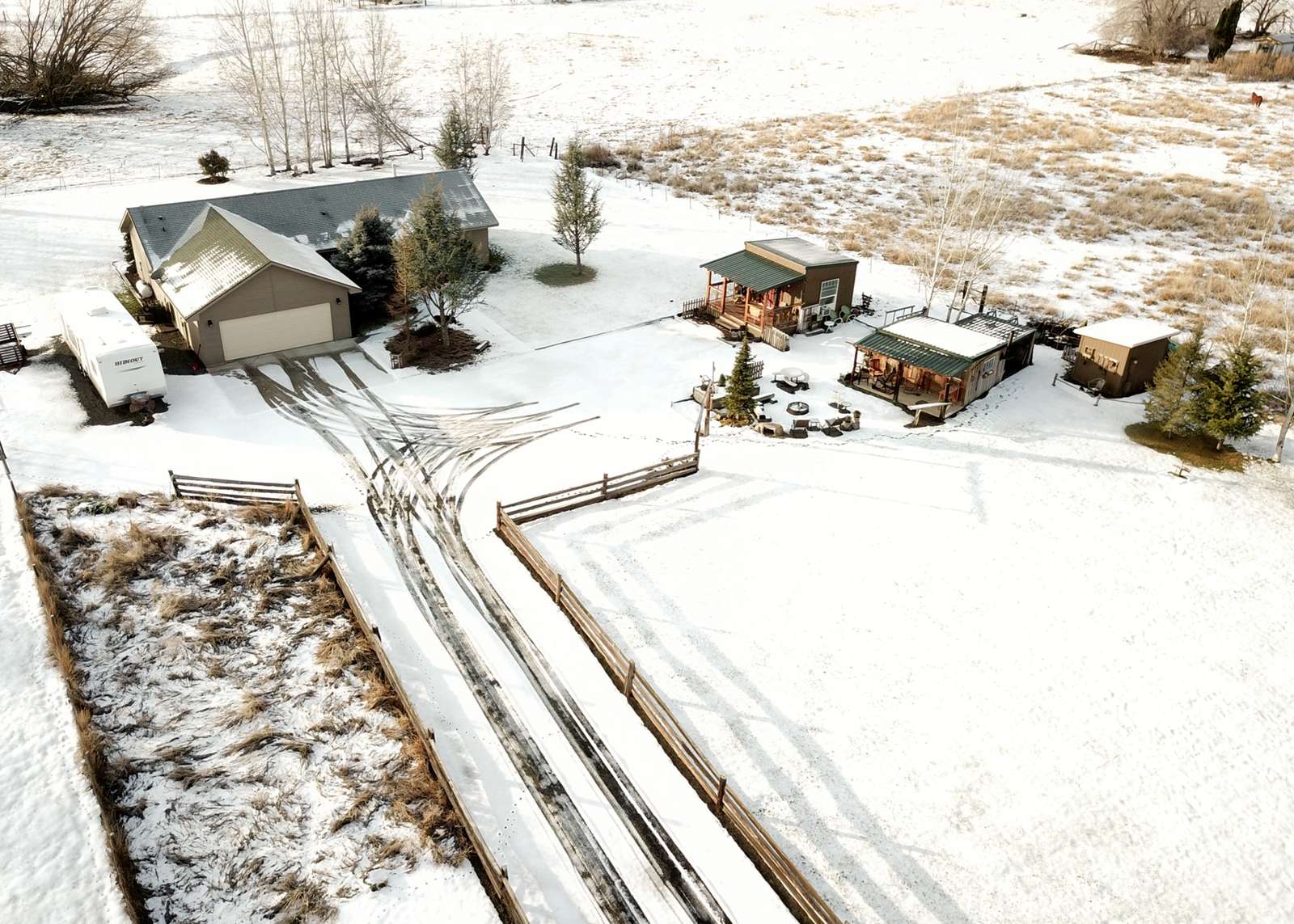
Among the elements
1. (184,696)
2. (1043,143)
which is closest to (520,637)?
(184,696)

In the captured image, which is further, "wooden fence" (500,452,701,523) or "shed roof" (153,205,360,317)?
"shed roof" (153,205,360,317)

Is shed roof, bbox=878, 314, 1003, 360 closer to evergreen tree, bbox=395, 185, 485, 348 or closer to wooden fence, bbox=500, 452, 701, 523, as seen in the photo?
wooden fence, bbox=500, 452, 701, 523

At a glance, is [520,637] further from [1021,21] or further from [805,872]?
[1021,21]

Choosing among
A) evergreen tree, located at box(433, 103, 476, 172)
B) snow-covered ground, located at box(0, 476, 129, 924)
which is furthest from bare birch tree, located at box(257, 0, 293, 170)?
snow-covered ground, located at box(0, 476, 129, 924)

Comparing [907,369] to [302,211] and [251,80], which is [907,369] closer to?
[302,211]

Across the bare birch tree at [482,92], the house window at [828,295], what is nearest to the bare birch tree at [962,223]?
the house window at [828,295]
